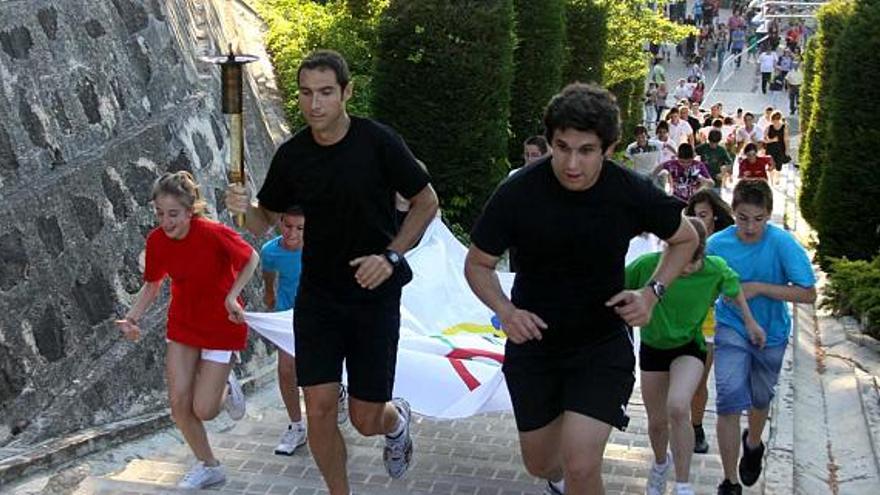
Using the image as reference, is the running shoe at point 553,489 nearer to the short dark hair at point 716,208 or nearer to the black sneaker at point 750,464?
the black sneaker at point 750,464

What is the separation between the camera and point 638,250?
9008mm

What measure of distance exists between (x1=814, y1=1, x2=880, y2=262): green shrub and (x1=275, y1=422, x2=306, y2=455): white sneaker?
9.02 meters

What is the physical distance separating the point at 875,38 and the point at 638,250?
6.70 meters

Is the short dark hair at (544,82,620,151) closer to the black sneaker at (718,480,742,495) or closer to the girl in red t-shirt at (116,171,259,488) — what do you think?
the girl in red t-shirt at (116,171,259,488)

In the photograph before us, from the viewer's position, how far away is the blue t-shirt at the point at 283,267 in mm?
7656

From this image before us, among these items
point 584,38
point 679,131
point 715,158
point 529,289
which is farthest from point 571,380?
point 679,131

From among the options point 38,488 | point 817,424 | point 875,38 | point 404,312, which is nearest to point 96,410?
point 38,488

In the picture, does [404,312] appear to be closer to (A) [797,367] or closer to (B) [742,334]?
(B) [742,334]

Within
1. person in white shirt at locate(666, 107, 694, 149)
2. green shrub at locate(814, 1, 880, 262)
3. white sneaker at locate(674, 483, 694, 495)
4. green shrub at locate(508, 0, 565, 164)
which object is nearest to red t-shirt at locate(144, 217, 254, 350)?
white sneaker at locate(674, 483, 694, 495)

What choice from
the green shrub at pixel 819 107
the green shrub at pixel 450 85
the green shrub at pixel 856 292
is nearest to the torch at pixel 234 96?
the green shrub at pixel 856 292

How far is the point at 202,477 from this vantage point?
678 cm

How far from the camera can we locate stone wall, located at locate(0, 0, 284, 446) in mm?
7402

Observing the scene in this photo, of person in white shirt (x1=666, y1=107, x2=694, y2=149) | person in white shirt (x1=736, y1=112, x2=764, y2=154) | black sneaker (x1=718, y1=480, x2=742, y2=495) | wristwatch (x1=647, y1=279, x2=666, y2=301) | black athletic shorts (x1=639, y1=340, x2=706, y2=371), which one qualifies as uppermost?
wristwatch (x1=647, y1=279, x2=666, y2=301)

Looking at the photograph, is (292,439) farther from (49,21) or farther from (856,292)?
(856,292)
